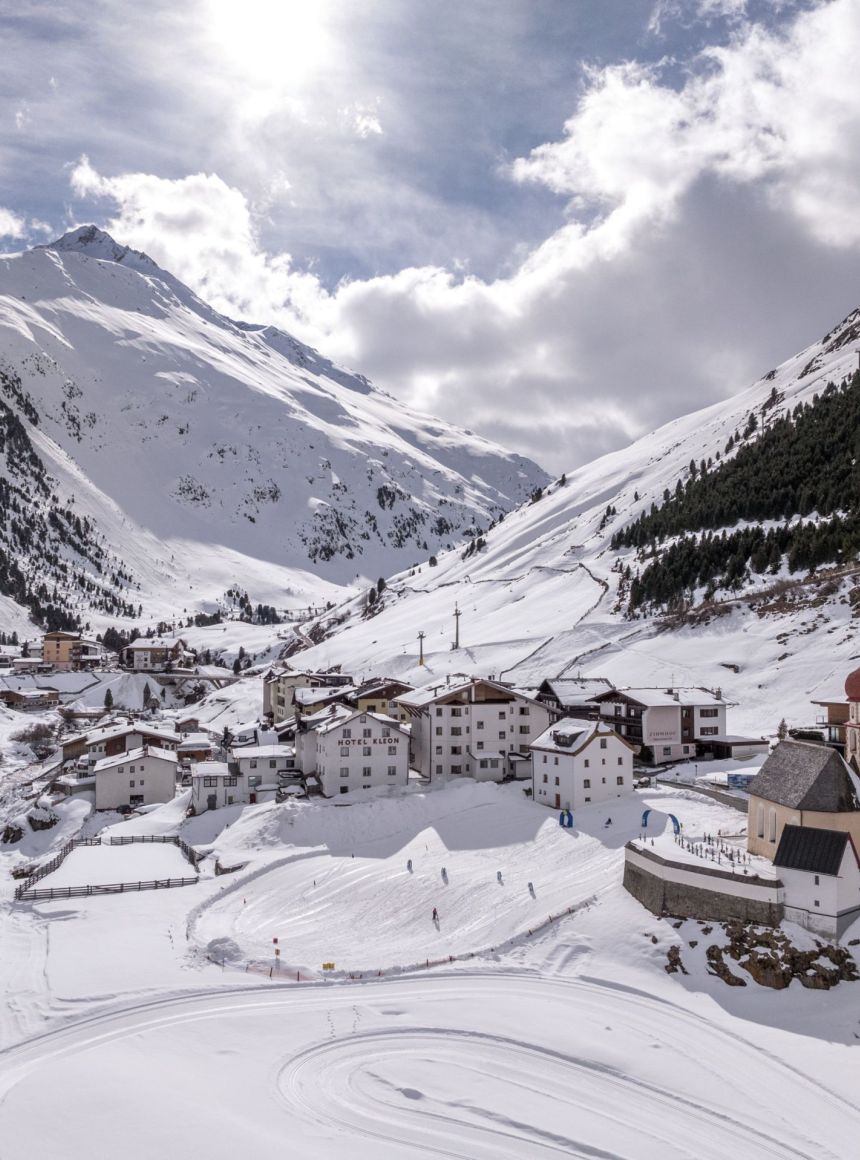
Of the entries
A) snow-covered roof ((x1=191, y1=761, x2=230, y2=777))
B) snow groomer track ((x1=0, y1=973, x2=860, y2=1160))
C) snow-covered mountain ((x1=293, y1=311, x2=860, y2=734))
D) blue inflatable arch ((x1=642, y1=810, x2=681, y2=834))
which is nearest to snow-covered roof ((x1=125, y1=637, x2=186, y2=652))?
snow-covered mountain ((x1=293, y1=311, x2=860, y2=734))

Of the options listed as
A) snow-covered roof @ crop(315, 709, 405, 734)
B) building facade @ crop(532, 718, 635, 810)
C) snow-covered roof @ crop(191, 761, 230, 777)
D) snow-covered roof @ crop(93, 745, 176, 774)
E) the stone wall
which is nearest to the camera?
the stone wall

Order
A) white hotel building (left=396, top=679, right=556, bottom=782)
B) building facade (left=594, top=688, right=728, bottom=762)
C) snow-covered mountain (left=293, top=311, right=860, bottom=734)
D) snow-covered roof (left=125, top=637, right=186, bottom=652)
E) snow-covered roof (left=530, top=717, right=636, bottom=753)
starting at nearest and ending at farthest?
snow-covered roof (left=530, top=717, right=636, bottom=753), building facade (left=594, top=688, right=728, bottom=762), white hotel building (left=396, top=679, right=556, bottom=782), snow-covered mountain (left=293, top=311, right=860, bottom=734), snow-covered roof (left=125, top=637, right=186, bottom=652)

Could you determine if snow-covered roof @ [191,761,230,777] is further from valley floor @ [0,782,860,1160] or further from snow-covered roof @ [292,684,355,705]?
valley floor @ [0,782,860,1160]

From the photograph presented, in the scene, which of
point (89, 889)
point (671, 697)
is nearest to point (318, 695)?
Answer: point (671, 697)

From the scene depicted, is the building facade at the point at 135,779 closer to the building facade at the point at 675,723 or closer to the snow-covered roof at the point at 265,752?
the snow-covered roof at the point at 265,752

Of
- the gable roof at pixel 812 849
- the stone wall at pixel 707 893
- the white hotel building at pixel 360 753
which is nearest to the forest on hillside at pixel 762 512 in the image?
the white hotel building at pixel 360 753

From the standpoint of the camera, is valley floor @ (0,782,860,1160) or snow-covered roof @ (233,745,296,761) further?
snow-covered roof @ (233,745,296,761)
